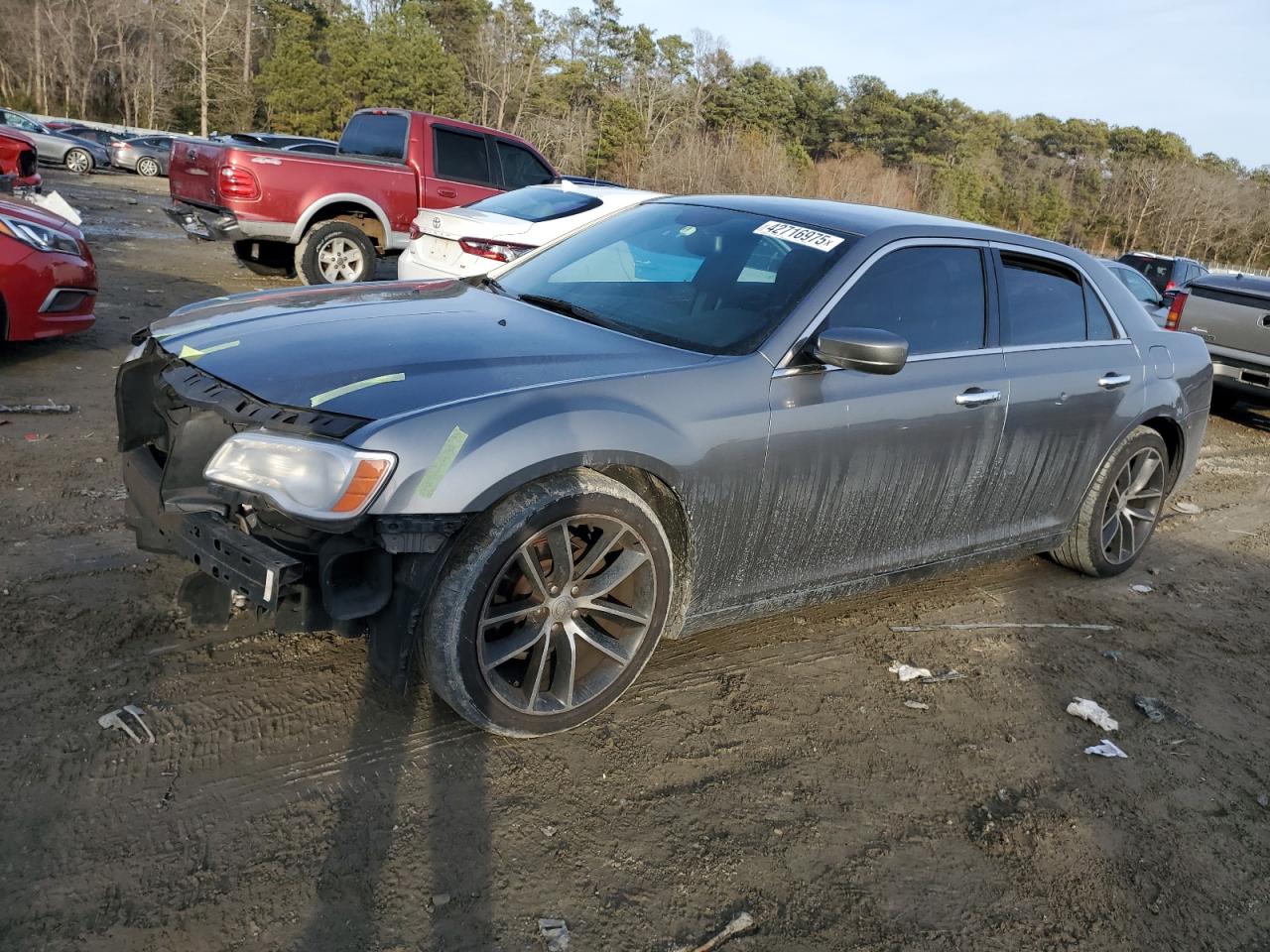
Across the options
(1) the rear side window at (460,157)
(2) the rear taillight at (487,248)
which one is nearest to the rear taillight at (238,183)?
(1) the rear side window at (460,157)

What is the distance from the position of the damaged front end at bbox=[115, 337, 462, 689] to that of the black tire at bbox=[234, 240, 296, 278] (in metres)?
8.13

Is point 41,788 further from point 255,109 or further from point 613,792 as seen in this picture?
point 255,109

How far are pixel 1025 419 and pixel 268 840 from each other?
3280mm

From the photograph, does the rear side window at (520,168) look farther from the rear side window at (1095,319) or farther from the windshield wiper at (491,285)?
the rear side window at (1095,319)

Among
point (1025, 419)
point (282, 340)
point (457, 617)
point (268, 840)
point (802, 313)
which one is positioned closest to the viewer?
point (268, 840)

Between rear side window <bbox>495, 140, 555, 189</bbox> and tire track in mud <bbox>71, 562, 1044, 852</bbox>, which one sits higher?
rear side window <bbox>495, 140, 555, 189</bbox>

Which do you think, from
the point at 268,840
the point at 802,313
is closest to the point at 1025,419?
the point at 802,313

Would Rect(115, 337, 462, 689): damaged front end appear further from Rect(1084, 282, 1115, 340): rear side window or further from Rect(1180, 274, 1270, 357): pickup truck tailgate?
Rect(1180, 274, 1270, 357): pickup truck tailgate

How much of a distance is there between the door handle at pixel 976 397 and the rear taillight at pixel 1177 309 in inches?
308

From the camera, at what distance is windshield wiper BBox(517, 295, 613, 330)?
11.5ft

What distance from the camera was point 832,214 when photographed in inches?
155

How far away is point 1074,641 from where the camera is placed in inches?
170

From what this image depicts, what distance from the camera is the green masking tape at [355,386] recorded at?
2699 millimetres

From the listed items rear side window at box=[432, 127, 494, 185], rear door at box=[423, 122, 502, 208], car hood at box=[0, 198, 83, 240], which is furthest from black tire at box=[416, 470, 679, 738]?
rear side window at box=[432, 127, 494, 185]
